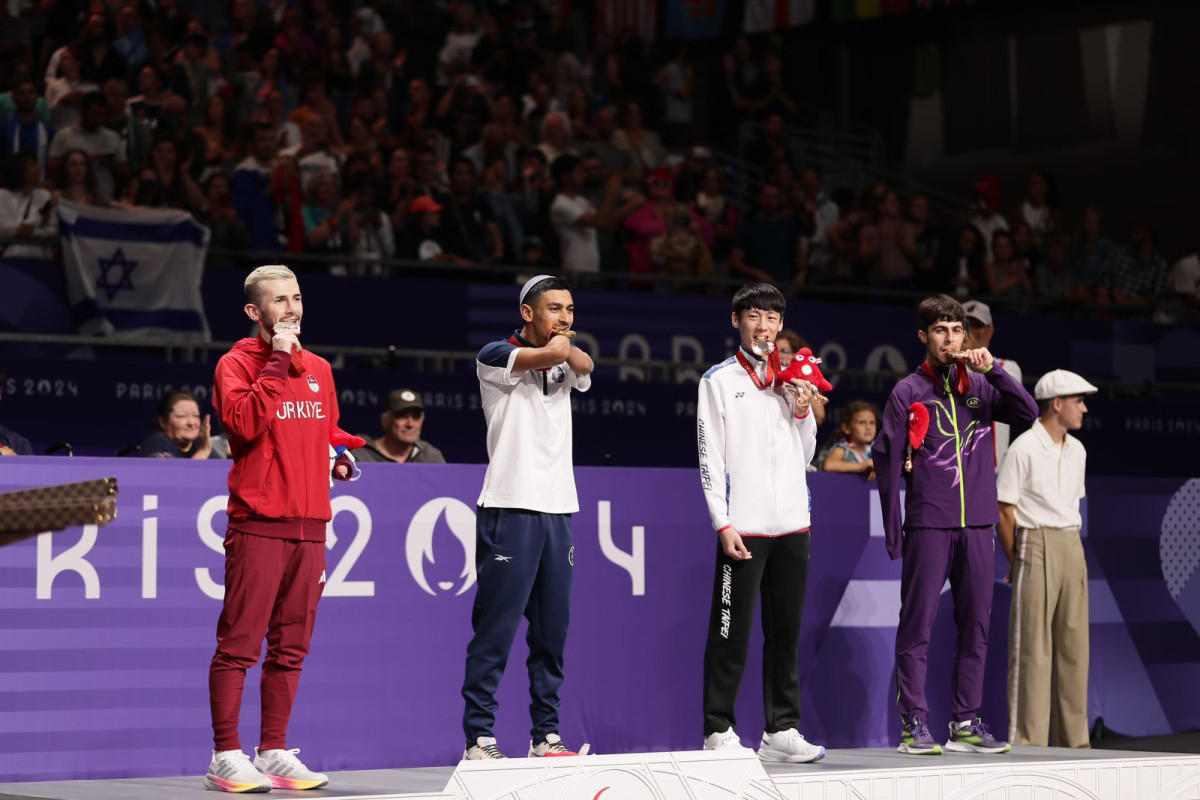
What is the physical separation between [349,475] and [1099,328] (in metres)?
11.2

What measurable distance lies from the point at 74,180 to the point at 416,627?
5910mm

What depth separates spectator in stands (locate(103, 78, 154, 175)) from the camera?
43.6 ft

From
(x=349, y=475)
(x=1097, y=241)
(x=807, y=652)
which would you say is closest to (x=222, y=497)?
(x=349, y=475)

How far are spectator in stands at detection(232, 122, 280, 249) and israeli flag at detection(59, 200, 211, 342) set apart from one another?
1112 mm

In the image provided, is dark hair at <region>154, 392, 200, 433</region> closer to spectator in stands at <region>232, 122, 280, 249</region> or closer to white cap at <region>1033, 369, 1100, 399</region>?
spectator in stands at <region>232, 122, 280, 249</region>

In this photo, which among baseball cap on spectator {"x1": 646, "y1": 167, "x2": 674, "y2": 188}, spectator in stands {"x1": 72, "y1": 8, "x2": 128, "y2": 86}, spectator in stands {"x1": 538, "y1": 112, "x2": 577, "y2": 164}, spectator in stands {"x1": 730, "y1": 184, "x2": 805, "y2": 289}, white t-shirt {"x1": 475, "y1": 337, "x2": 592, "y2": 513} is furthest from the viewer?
spectator in stands {"x1": 730, "y1": 184, "x2": 805, "y2": 289}

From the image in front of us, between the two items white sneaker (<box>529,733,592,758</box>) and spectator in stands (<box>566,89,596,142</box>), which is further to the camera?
spectator in stands (<box>566,89,596,142</box>)

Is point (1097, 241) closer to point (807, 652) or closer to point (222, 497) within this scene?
point (807, 652)

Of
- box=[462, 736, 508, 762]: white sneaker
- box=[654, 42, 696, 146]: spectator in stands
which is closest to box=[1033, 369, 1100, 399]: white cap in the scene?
box=[462, 736, 508, 762]: white sneaker

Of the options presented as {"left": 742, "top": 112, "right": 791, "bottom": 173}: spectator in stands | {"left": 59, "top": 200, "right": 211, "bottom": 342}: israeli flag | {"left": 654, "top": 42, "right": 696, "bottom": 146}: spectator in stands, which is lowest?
{"left": 59, "top": 200, "right": 211, "bottom": 342}: israeli flag

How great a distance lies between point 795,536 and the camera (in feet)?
24.7

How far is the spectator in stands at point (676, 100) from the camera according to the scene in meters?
19.4

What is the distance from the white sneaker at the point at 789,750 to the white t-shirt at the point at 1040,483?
235 cm

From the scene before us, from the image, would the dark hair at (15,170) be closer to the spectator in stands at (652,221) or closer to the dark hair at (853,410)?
the spectator in stands at (652,221)
